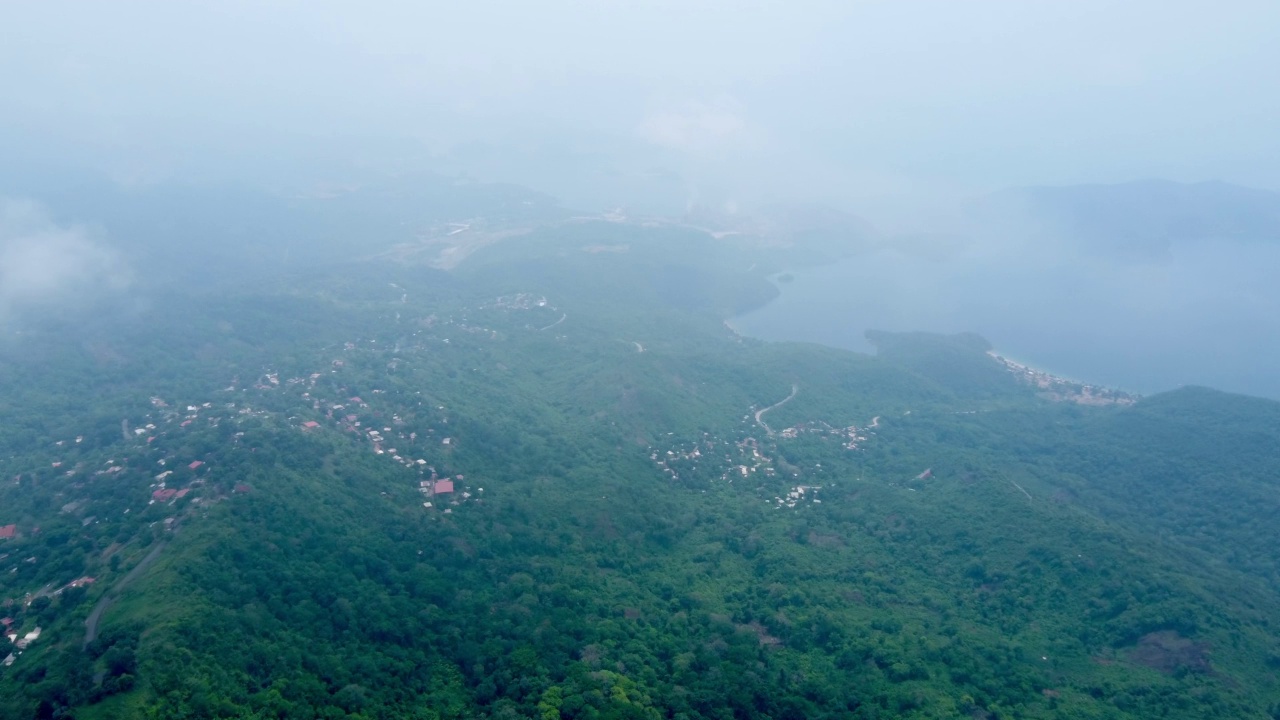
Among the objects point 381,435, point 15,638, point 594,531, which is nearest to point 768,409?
point 594,531

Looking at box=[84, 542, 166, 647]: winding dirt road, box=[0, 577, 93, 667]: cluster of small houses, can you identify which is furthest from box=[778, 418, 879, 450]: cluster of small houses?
box=[0, 577, 93, 667]: cluster of small houses

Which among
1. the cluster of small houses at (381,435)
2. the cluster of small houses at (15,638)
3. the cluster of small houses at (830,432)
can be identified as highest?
the cluster of small houses at (15,638)

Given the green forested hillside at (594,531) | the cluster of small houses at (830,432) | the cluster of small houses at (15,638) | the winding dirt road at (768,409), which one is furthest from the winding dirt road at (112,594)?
the cluster of small houses at (830,432)

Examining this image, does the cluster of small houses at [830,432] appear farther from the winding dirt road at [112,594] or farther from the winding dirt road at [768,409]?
the winding dirt road at [112,594]

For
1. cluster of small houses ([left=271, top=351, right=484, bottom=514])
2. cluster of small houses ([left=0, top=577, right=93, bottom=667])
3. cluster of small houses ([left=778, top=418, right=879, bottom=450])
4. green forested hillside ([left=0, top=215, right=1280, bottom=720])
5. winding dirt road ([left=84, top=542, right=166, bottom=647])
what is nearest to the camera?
cluster of small houses ([left=0, top=577, right=93, bottom=667])

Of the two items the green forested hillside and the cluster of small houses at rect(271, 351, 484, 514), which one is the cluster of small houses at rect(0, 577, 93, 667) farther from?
the cluster of small houses at rect(271, 351, 484, 514)

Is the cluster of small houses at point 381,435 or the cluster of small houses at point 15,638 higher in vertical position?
the cluster of small houses at point 15,638

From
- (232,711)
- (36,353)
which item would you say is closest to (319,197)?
(36,353)

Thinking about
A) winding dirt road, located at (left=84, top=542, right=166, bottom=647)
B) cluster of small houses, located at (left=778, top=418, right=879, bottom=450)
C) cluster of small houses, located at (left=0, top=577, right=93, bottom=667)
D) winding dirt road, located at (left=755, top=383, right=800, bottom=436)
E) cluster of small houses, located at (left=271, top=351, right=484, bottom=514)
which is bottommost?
cluster of small houses, located at (left=778, top=418, right=879, bottom=450)

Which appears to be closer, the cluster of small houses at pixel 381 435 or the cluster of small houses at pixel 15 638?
the cluster of small houses at pixel 15 638
